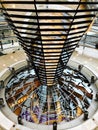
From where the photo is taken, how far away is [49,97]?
15.3 ft

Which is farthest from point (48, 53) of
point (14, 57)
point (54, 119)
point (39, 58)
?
point (14, 57)

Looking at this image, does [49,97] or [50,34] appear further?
[49,97]

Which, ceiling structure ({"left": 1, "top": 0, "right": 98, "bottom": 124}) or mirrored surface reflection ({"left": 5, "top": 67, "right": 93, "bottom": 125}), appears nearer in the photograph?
ceiling structure ({"left": 1, "top": 0, "right": 98, "bottom": 124})

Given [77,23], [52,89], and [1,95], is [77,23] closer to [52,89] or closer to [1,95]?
[52,89]

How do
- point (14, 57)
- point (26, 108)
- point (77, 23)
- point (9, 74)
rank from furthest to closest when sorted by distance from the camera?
point (14, 57), point (9, 74), point (26, 108), point (77, 23)

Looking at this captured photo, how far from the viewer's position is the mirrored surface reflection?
15.2ft

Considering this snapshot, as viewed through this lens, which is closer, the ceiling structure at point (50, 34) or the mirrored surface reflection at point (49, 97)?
the ceiling structure at point (50, 34)

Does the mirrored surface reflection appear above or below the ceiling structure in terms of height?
below

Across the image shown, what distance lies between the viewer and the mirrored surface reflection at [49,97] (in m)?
4.64

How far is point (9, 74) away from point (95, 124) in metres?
2.78

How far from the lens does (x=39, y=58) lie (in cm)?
324

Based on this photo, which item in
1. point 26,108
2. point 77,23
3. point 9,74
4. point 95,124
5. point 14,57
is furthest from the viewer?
point 14,57

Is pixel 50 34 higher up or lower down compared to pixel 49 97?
higher up

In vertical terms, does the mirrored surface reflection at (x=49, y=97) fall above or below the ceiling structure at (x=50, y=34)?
below
